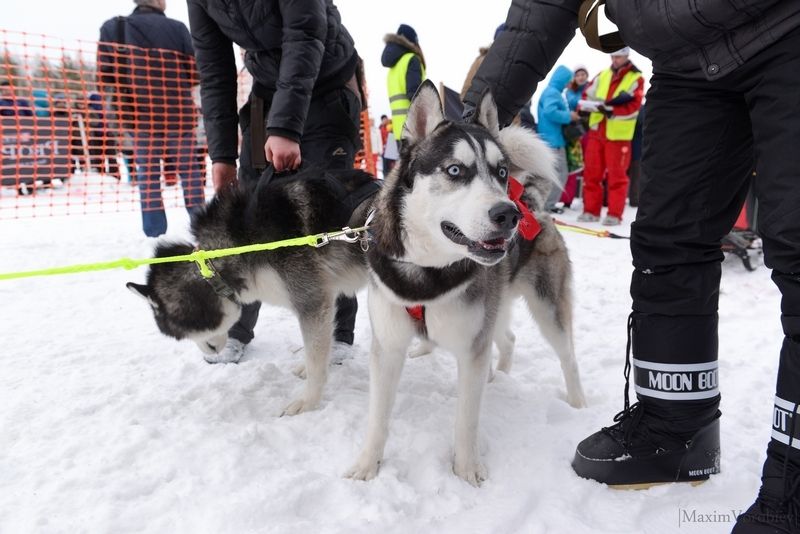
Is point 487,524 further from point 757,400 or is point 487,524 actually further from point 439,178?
point 757,400

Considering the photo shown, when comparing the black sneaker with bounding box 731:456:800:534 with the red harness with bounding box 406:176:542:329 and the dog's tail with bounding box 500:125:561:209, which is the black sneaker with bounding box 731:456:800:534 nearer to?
the red harness with bounding box 406:176:542:329

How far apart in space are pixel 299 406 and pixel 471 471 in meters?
0.85

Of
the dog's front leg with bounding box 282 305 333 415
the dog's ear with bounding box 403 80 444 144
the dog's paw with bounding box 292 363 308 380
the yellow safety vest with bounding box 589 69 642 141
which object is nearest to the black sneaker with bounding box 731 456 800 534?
the dog's ear with bounding box 403 80 444 144

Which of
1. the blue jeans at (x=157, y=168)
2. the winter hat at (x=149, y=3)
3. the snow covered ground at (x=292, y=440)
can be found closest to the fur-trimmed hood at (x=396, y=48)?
the blue jeans at (x=157, y=168)

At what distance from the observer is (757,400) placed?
2.23 m

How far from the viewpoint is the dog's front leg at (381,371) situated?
1.71 m

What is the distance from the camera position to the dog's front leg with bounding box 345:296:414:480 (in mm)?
1713

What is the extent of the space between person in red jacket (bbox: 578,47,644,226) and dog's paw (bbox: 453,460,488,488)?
583cm

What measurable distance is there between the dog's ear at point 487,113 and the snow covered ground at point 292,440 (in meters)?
1.21

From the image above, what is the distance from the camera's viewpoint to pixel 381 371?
5.90 feet

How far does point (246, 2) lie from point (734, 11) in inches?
79.7

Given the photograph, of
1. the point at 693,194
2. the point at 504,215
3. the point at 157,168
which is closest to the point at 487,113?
the point at 504,215

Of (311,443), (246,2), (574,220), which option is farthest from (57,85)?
(574,220)

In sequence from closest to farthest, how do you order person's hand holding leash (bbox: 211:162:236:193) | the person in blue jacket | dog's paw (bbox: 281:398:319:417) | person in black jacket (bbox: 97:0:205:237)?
dog's paw (bbox: 281:398:319:417)
person's hand holding leash (bbox: 211:162:236:193)
person in black jacket (bbox: 97:0:205:237)
the person in blue jacket
